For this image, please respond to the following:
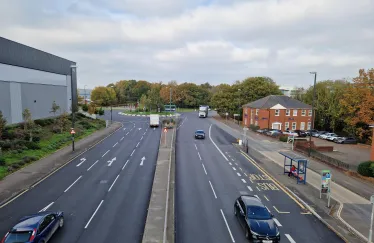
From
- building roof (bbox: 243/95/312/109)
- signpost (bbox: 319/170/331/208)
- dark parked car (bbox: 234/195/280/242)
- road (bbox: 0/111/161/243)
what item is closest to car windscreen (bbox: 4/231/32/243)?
road (bbox: 0/111/161/243)

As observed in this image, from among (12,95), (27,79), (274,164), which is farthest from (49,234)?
(27,79)

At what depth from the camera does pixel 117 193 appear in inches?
777

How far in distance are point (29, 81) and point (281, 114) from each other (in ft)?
169

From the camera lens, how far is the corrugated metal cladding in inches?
1586

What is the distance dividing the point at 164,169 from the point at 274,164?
1261cm

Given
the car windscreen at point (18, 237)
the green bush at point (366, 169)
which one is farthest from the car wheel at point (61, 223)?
the green bush at point (366, 169)

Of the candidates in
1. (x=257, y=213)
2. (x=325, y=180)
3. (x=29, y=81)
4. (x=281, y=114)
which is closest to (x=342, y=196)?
(x=325, y=180)

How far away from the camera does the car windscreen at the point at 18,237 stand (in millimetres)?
11703

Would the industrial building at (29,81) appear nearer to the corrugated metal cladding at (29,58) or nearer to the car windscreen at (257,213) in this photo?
the corrugated metal cladding at (29,58)

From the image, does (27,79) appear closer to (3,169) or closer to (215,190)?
(3,169)

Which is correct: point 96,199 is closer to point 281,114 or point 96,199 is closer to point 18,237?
point 18,237

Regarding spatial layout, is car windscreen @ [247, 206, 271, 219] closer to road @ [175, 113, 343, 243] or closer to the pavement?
road @ [175, 113, 343, 243]

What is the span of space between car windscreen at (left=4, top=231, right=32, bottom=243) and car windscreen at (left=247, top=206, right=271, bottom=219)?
1079cm

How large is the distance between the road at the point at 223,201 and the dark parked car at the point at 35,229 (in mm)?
6347
